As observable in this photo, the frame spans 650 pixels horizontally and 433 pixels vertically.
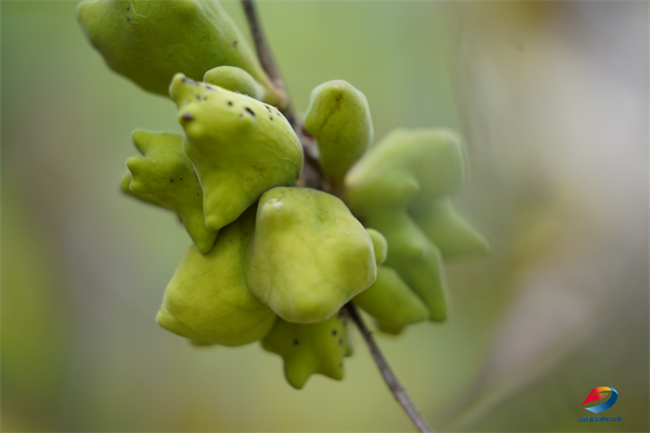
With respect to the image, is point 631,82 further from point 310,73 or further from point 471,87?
Result: point 310,73

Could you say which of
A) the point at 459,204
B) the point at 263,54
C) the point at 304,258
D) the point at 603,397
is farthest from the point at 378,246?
the point at 459,204

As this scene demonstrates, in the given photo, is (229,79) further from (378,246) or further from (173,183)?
(378,246)

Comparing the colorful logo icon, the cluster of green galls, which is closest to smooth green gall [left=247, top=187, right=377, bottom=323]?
the cluster of green galls

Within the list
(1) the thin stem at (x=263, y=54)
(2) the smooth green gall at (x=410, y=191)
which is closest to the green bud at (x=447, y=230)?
(2) the smooth green gall at (x=410, y=191)

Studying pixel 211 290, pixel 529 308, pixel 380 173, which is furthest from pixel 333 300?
pixel 529 308

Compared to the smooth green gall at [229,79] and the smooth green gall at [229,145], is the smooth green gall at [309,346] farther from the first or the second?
the smooth green gall at [229,79]

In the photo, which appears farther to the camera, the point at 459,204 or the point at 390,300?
the point at 459,204
